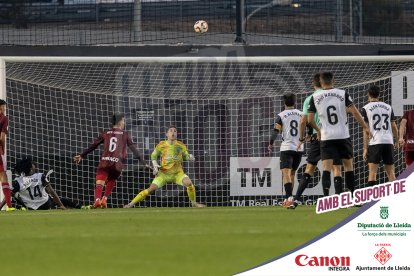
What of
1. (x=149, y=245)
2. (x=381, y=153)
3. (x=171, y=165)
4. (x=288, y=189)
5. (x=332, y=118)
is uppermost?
(x=332, y=118)

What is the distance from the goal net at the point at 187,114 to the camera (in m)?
20.8

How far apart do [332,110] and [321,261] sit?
210 inches

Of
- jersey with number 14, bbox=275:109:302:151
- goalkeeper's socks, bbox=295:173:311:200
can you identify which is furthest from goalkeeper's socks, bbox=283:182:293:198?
goalkeeper's socks, bbox=295:173:311:200

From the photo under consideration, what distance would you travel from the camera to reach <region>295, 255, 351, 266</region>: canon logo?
897 centimetres

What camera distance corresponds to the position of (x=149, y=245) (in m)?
9.38

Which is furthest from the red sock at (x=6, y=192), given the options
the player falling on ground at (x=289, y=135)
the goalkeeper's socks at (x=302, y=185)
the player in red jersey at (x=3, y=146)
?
the goalkeeper's socks at (x=302, y=185)

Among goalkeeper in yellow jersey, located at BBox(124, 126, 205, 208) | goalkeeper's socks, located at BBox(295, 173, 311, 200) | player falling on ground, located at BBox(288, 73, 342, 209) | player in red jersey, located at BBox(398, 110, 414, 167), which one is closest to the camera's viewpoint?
player falling on ground, located at BBox(288, 73, 342, 209)

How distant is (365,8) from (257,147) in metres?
5.79

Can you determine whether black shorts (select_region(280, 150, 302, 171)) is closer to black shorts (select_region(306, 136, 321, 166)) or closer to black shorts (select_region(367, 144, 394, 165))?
black shorts (select_region(306, 136, 321, 166))

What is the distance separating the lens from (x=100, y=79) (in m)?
21.1

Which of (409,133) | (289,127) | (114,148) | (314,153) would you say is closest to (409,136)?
(409,133)

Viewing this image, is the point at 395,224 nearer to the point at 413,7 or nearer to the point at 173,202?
the point at 173,202

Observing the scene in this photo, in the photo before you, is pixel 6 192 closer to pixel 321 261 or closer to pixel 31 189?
pixel 31 189

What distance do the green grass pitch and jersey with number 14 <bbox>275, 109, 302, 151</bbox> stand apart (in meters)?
5.47
